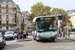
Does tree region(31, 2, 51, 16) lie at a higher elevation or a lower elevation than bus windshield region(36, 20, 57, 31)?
higher

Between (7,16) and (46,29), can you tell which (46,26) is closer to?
(46,29)

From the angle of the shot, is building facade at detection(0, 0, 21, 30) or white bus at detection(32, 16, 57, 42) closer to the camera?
white bus at detection(32, 16, 57, 42)

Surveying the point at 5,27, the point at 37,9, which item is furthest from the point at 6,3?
the point at 37,9

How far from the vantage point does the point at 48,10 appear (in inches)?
2243

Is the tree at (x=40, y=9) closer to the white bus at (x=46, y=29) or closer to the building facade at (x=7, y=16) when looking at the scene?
the building facade at (x=7, y=16)

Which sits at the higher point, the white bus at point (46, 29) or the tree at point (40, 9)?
the tree at point (40, 9)

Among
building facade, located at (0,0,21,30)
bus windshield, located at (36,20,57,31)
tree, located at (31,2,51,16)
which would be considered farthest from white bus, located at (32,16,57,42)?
building facade, located at (0,0,21,30)

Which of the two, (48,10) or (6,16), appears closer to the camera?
(48,10)

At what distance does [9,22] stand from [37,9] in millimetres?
17922

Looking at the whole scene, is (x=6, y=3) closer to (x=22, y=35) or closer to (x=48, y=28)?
(x=22, y=35)

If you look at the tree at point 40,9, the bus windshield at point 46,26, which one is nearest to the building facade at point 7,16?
the tree at point 40,9

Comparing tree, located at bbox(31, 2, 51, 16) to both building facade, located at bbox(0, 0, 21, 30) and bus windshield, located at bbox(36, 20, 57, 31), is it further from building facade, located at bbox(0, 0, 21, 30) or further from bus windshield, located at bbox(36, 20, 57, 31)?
bus windshield, located at bbox(36, 20, 57, 31)

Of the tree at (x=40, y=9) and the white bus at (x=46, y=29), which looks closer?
Answer: the white bus at (x=46, y=29)

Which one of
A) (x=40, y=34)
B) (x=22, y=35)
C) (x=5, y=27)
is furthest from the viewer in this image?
(x=5, y=27)
